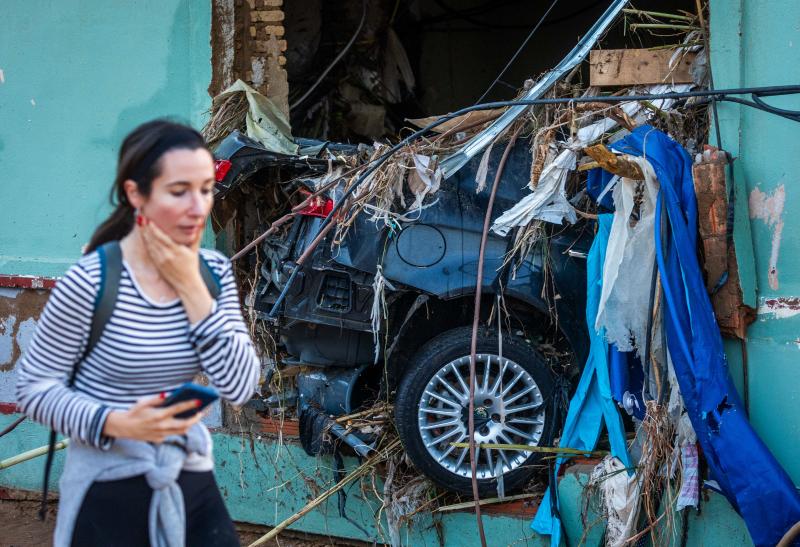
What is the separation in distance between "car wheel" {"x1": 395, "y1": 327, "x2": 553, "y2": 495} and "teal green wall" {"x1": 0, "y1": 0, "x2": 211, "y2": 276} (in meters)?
2.43

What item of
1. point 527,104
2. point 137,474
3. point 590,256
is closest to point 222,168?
point 527,104

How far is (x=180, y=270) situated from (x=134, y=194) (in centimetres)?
26

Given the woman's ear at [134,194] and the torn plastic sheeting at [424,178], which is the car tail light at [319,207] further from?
the woman's ear at [134,194]

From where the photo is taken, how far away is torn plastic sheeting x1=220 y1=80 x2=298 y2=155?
6.54m

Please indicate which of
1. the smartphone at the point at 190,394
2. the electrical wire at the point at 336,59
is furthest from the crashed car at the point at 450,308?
the smartphone at the point at 190,394

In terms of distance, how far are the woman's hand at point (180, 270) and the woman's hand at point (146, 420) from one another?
0.25 meters

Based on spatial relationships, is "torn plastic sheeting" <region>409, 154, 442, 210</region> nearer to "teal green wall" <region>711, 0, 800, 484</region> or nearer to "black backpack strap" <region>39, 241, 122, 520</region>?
"teal green wall" <region>711, 0, 800, 484</region>

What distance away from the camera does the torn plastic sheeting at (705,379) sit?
16.3ft

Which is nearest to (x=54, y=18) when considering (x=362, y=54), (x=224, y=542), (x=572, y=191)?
(x=362, y=54)

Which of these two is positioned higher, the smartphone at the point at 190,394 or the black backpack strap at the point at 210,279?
the black backpack strap at the point at 210,279

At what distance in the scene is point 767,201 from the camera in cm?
524

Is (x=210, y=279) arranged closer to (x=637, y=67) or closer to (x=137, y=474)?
(x=137, y=474)

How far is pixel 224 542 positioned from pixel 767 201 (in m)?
3.52

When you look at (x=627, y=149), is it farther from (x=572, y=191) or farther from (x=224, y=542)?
(x=224, y=542)
